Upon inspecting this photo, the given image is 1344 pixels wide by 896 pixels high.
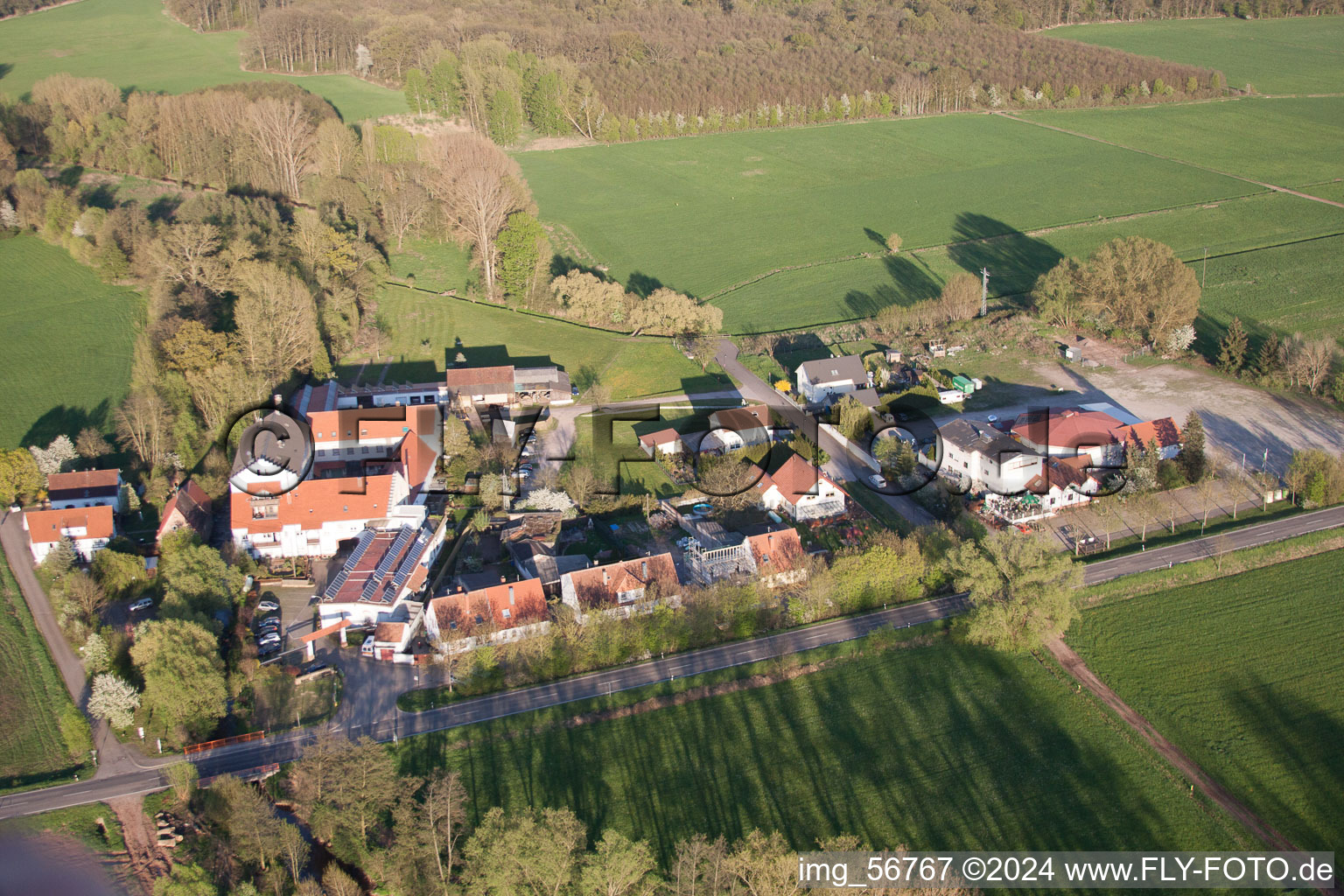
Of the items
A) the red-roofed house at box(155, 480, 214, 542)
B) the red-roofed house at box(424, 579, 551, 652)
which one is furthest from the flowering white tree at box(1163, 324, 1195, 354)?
the red-roofed house at box(155, 480, 214, 542)

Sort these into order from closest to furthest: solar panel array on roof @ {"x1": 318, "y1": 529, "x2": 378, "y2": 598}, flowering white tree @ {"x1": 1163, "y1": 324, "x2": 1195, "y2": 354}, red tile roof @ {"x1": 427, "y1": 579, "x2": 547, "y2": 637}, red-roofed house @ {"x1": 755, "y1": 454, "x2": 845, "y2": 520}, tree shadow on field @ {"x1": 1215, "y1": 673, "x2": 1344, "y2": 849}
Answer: tree shadow on field @ {"x1": 1215, "y1": 673, "x2": 1344, "y2": 849} < red tile roof @ {"x1": 427, "y1": 579, "x2": 547, "y2": 637} < solar panel array on roof @ {"x1": 318, "y1": 529, "x2": 378, "y2": 598} < red-roofed house @ {"x1": 755, "y1": 454, "x2": 845, "y2": 520} < flowering white tree @ {"x1": 1163, "y1": 324, "x2": 1195, "y2": 354}

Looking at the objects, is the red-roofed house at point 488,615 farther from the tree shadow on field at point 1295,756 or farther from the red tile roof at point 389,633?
the tree shadow on field at point 1295,756

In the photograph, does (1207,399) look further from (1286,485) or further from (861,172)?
(861,172)

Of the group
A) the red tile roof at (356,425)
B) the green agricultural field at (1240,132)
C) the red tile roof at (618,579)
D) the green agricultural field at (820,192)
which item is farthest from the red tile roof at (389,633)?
the green agricultural field at (1240,132)

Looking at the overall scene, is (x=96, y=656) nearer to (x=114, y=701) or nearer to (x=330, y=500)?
(x=114, y=701)

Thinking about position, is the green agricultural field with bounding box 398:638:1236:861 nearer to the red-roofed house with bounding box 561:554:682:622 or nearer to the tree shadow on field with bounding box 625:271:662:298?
the red-roofed house with bounding box 561:554:682:622

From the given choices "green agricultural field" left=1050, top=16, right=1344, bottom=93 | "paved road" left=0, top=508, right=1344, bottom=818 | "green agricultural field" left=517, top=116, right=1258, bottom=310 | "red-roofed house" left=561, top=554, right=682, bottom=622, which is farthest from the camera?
"green agricultural field" left=1050, top=16, right=1344, bottom=93

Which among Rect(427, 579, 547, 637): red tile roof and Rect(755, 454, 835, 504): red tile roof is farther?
Rect(755, 454, 835, 504): red tile roof
